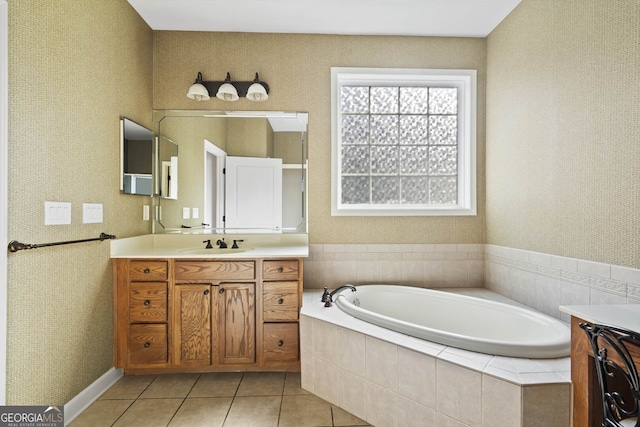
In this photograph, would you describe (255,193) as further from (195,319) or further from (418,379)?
(418,379)

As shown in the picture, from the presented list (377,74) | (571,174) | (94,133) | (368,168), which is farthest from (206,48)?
(571,174)

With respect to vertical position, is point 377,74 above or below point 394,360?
above

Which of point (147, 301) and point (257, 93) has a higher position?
point (257, 93)

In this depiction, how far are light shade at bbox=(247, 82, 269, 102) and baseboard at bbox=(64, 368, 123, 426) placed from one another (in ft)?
7.10

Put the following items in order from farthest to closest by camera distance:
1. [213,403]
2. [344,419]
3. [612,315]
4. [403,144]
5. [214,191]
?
[403,144]
[214,191]
[213,403]
[344,419]
[612,315]

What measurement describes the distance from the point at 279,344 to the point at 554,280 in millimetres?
1753

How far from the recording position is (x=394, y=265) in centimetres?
297

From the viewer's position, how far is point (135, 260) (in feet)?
7.80

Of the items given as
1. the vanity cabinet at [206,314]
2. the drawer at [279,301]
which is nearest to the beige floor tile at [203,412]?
the vanity cabinet at [206,314]

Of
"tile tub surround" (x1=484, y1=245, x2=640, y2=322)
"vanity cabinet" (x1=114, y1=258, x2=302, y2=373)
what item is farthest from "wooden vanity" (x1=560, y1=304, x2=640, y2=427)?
"vanity cabinet" (x1=114, y1=258, x2=302, y2=373)

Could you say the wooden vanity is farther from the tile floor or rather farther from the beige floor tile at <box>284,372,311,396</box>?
the beige floor tile at <box>284,372,311,396</box>

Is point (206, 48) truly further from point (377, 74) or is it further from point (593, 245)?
point (593, 245)

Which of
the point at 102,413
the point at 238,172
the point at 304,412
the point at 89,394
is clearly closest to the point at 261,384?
the point at 304,412

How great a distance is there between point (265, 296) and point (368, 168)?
4.56 ft
